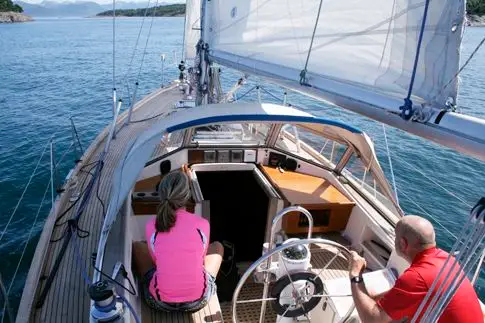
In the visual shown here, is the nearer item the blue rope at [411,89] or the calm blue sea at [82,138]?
the blue rope at [411,89]

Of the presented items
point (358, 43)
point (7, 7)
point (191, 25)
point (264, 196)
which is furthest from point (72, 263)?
point (7, 7)

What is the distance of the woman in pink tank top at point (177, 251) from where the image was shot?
2471mm

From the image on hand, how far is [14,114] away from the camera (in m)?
14.6

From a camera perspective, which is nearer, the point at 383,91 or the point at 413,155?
the point at 383,91

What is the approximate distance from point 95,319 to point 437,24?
2.45m

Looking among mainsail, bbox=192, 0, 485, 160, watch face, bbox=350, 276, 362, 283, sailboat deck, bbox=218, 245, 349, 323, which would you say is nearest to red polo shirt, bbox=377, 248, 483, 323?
Result: watch face, bbox=350, 276, 362, 283

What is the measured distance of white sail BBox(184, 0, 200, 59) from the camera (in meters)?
10.3

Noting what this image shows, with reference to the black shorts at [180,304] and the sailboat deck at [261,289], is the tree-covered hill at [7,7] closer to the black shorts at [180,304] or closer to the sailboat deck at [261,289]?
the sailboat deck at [261,289]

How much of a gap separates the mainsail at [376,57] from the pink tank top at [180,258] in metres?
1.29

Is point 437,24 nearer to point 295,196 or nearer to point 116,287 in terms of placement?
point 116,287

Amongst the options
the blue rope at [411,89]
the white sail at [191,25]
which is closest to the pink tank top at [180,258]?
the blue rope at [411,89]

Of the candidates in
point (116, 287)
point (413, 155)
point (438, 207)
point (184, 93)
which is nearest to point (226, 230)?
point (116, 287)

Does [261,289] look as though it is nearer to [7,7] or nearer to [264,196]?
[264,196]

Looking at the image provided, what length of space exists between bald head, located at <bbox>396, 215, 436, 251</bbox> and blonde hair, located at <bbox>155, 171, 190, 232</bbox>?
1.39m
